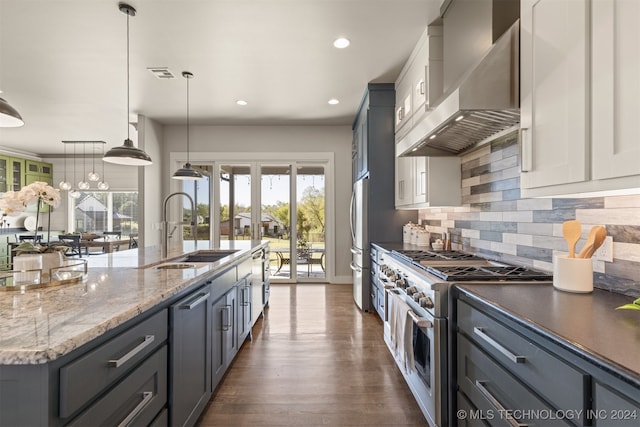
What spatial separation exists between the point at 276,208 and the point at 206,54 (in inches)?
116

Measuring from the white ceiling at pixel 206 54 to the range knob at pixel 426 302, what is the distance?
86.0 inches

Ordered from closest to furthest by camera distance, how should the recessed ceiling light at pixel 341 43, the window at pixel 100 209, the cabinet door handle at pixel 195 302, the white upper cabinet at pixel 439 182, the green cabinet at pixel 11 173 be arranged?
1. the cabinet door handle at pixel 195 302
2. the white upper cabinet at pixel 439 182
3. the recessed ceiling light at pixel 341 43
4. the green cabinet at pixel 11 173
5. the window at pixel 100 209

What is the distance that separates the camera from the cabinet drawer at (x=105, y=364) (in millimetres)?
847

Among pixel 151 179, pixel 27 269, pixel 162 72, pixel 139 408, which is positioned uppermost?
pixel 162 72

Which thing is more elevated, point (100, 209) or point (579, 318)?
point (100, 209)

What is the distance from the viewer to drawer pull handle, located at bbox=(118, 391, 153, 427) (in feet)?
3.50

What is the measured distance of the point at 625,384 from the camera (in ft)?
2.31

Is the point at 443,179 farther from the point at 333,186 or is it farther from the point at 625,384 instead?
the point at 333,186

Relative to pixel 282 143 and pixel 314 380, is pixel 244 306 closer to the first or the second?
pixel 314 380

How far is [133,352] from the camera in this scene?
111 cm

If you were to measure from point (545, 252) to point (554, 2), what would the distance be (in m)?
1.21

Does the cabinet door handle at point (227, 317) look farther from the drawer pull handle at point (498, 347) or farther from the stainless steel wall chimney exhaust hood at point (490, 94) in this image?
the stainless steel wall chimney exhaust hood at point (490, 94)

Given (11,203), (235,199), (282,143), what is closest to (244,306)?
(11,203)

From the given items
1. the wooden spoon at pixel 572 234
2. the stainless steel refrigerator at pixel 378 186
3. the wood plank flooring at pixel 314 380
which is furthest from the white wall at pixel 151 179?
the wooden spoon at pixel 572 234
